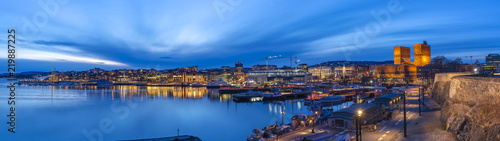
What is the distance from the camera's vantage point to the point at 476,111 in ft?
28.2

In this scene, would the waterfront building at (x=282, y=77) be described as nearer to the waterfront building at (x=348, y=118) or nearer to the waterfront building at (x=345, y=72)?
the waterfront building at (x=345, y=72)

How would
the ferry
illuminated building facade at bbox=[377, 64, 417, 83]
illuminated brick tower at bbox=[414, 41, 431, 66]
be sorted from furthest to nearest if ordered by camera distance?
illuminated brick tower at bbox=[414, 41, 431, 66] < illuminated building facade at bbox=[377, 64, 417, 83] < the ferry

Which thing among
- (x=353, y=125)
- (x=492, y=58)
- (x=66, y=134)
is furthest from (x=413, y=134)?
(x=492, y=58)

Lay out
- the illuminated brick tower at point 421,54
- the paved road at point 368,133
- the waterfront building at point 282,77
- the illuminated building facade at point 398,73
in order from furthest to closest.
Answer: the waterfront building at point 282,77, the illuminated brick tower at point 421,54, the illuminated building facade at point 398,73, the paved road at point 368,133

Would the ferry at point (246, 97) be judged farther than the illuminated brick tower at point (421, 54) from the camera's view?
No

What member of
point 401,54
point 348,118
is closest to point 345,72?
point 401,54

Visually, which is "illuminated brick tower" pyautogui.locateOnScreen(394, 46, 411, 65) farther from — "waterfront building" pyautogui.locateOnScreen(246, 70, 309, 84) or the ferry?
the ferry

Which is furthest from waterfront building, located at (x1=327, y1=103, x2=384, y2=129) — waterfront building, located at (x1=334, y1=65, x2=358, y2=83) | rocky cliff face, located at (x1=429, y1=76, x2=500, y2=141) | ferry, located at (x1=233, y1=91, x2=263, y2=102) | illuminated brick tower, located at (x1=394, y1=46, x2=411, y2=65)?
waterfront building, located at (x1=334, y1=65, x2=358, y2=83)

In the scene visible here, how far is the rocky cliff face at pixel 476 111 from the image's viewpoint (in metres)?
7.18

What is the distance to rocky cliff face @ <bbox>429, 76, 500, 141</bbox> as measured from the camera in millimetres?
7180

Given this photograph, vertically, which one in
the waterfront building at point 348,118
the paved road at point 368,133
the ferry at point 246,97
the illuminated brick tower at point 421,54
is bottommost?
the ferry at point 246,97

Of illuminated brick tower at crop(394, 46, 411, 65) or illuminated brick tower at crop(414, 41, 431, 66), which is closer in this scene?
illuminated brick tower at crop(414, 41, 431, 66)

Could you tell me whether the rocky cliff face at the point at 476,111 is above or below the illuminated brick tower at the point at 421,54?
below

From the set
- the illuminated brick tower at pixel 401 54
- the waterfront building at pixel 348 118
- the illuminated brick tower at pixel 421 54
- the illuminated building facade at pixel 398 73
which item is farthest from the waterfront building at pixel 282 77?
the waterfront building at pixel 348 118
